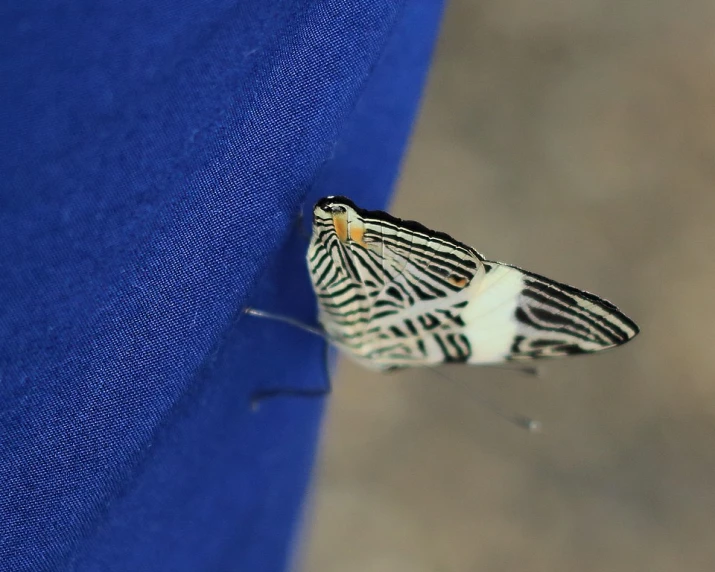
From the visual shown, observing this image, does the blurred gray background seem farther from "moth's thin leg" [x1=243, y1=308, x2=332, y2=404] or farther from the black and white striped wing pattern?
the black and white striped wing pattern

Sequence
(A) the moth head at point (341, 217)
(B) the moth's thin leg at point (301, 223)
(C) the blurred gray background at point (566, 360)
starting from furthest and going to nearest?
(C) the blurred gray background at point (566, 360) → (B) the moth's thin leg at point (301, 223) → (A) the moth head at point (341, 217)

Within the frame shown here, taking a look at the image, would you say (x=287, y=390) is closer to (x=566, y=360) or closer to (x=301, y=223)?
(x=301, y=223)

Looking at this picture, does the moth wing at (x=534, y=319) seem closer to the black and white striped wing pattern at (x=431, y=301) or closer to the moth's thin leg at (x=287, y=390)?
the black and white striped wing pattern at (x=431, y=301)

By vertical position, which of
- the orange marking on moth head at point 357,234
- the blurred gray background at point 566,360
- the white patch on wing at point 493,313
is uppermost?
the blurred gray background at point 566,360

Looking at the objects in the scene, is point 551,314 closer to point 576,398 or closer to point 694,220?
point 576,398

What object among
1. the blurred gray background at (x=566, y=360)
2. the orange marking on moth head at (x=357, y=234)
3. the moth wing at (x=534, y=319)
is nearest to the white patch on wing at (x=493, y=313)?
the moth wing at (x=534, y=319)

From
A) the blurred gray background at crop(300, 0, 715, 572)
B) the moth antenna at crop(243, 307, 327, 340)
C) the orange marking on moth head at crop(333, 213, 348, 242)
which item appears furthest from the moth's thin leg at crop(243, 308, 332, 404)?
the blurred gray background at crop(300, 0, 715, 572)
